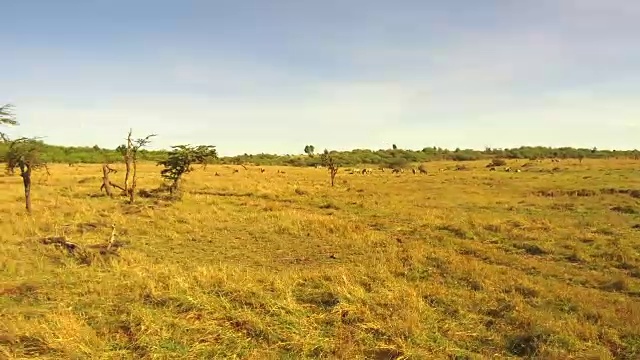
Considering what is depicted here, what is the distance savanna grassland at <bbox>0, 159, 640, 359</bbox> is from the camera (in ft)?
26.5

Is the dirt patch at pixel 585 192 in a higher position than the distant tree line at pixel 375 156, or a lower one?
lower

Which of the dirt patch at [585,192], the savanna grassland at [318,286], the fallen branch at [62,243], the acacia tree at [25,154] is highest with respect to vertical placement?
the acacia tree at [25,154]

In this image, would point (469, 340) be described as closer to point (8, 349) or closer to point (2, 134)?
point (8, 349)

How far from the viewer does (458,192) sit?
3609cm

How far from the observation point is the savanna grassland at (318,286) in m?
8.09

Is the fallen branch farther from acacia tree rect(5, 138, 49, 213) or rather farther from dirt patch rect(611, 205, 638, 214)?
dirt patch rect(611, 205, 638, 214)

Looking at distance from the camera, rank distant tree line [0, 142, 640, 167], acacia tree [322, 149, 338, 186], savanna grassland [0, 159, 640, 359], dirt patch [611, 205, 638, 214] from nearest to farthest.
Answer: savanna grassland [0, 159, 640, 359]
dirt patch [611, 205, 638, 214]
acacia tree [322, 149, 338, 186]
distant tree line [0, 142, 640, 167]

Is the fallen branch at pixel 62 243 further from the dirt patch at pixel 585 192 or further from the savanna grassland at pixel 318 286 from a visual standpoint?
the dirt patch at pixel 585 192

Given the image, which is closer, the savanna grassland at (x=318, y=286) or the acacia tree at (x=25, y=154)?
the savanna grassland at (x=318, y=286)

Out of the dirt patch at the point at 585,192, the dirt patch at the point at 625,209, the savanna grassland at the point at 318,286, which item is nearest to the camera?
the savanna grassland at the point at 318,286

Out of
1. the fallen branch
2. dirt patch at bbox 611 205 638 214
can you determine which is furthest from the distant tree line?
the fallen branch

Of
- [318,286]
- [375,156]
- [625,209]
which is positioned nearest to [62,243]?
[318,286]

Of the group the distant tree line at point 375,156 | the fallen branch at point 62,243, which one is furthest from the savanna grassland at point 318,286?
the distant tree line at point 375,156

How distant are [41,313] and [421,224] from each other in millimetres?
15377
